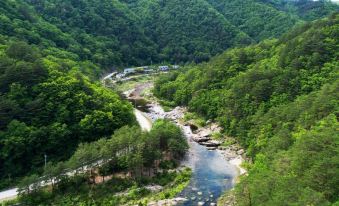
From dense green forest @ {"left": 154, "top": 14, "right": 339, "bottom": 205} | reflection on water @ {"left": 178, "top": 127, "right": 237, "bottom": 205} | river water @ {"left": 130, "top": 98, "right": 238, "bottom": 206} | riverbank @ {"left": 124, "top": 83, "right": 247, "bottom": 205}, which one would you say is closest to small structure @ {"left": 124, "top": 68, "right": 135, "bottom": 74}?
dense green forest @ {"left": 154, "top": 14, "right": 339, "bottom": 205}

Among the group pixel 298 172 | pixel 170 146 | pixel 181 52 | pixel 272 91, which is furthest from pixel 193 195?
pixel 181 52

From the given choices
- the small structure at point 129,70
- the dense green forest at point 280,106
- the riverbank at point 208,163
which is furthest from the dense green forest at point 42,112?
the small structure at point 129,70

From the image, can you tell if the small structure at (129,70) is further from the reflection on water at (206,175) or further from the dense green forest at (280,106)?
the reflection on water at (206,175)

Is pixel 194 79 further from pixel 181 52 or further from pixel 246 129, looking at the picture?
pixel 181 52

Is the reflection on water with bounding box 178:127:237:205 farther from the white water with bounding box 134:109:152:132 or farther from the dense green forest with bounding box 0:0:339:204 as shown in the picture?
the white water with bounding box 134:109:152:132

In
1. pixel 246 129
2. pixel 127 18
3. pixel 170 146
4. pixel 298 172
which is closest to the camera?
pixel 298 172

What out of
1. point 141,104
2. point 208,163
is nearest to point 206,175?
point 208,163
